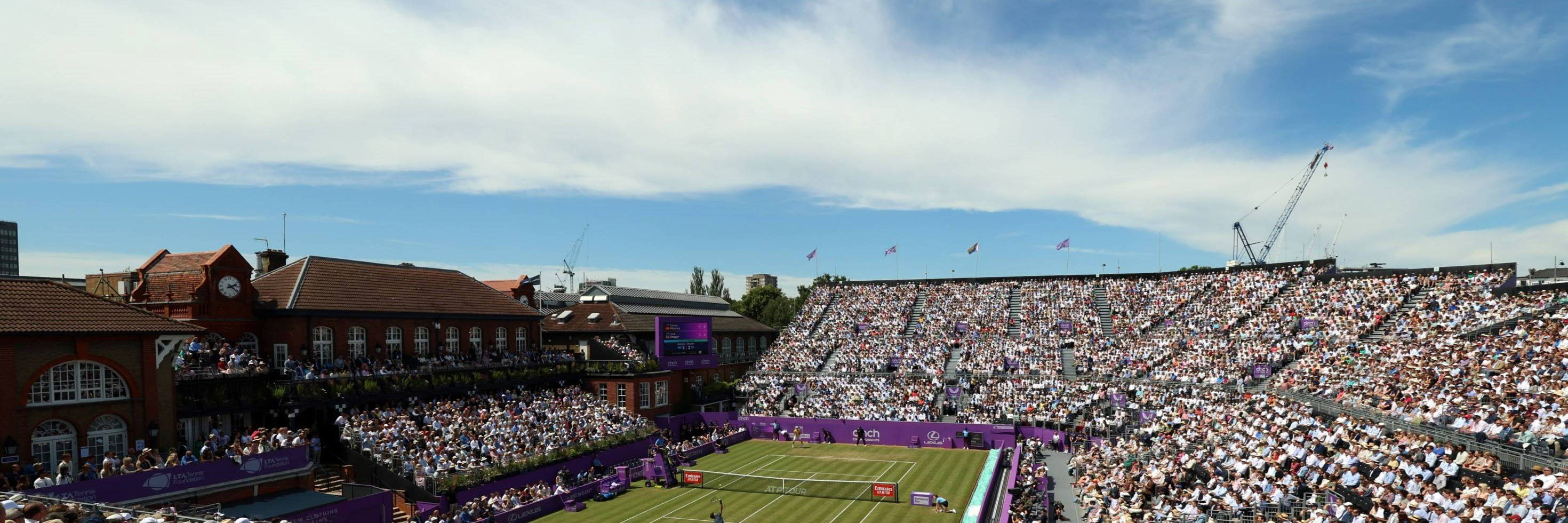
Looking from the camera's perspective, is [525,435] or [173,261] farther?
[525,435]

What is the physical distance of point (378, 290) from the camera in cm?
4322

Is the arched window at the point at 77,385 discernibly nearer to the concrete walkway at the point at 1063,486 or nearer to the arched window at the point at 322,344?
the arched window at the point at 322,344

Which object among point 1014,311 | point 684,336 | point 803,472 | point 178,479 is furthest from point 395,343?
point 1014,311

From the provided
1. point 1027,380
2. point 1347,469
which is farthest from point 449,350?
point 1347,469

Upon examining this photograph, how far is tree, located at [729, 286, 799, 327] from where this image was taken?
330 ft

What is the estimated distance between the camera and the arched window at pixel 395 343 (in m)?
42.2

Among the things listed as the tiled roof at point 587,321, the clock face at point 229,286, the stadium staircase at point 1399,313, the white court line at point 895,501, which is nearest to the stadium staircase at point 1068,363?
the stadium staircase at point 1399,313

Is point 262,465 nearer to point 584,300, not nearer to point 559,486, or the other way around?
point 559,486

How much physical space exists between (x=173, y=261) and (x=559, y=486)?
18587mm

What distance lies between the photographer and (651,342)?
62.0m

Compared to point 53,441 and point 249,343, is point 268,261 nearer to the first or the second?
point 249,343

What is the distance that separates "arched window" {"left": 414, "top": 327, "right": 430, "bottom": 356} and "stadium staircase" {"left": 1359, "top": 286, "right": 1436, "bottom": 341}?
153ft

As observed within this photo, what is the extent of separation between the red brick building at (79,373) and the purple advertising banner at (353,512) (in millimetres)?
5913

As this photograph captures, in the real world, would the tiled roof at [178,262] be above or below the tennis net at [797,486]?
above
